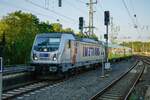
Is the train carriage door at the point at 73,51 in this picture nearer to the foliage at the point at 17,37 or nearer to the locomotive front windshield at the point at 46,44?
the locomotive front windshield at the point at 46,44

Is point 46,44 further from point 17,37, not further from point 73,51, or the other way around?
point 17,37

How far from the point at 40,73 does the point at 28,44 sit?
18.5m

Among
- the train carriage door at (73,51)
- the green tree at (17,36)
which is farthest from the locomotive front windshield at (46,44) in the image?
the green tree at (17,36)

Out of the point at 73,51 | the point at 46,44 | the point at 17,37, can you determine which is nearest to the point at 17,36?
the point at 17,37

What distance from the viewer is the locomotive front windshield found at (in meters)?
22.8

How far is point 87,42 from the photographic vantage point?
31.0 metres

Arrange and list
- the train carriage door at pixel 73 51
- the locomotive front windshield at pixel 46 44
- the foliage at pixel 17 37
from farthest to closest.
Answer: the foliage at pixel 17 37
the train carriage door at pixel 73 51
the locomotive front windshield at pixel 46 44

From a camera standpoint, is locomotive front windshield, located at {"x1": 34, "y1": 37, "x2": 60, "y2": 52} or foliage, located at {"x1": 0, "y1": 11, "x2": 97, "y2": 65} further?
foliage, located at {"x1": 0, "y1": 11, "x2": 97, "y2": 65}

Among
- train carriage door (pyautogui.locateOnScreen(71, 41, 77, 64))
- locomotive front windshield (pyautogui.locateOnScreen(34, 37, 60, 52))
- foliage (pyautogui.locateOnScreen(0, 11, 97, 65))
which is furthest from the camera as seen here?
foliage (pyautogui.locateOnScreen(0, 11, 97, 65))

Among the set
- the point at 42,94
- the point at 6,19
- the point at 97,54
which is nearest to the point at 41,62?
the point at 42,94

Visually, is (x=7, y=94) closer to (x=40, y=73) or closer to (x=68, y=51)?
(x=40, y=73)

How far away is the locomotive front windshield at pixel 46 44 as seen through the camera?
22797 millimetres

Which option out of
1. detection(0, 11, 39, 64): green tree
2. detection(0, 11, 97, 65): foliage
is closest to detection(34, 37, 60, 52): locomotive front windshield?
detection(0, 11, 97, 65): foliage

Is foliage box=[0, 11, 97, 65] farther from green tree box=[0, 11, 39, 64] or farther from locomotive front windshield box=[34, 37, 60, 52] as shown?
locomotive front windshield box=[34, 37, 60, 52]
